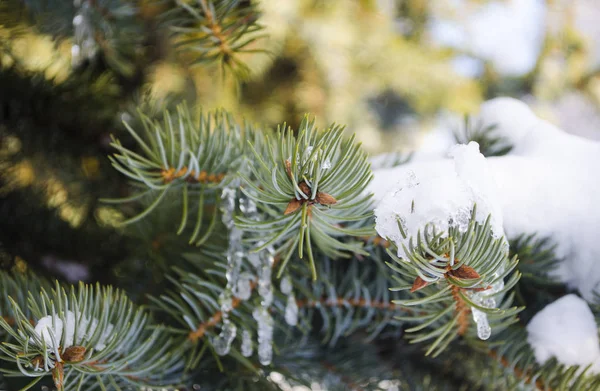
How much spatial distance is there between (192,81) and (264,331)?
660 millimetres

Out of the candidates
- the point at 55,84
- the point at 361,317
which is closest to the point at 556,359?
the point at 361,317

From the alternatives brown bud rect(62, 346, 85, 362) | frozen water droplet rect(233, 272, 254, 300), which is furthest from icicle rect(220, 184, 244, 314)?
brown bud rect(62, 346, 85, 362)

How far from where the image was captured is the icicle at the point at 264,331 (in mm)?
331

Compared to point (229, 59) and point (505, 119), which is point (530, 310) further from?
point (229, 59)

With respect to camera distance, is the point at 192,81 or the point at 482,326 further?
the point at 192,81

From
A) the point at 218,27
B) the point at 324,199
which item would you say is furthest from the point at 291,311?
the point at 218,27

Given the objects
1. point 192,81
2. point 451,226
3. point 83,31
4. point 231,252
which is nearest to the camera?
point 451,226

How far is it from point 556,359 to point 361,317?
153 millimetres

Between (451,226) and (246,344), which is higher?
(451,226)

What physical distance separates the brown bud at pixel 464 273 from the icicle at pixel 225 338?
17cm

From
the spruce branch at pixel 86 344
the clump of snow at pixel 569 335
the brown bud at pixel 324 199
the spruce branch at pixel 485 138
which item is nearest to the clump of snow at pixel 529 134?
the spruce branch at pixel 485 138

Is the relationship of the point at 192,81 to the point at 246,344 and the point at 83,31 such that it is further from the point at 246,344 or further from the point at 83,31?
the point at 246,344

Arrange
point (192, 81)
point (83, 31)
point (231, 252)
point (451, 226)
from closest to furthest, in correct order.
Result: point (451, 226) < point (231, 252) < point (83, 31) < point (192, 81)

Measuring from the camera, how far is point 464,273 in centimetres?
23
